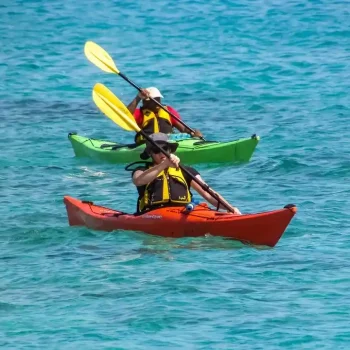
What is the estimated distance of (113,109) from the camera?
11.7 m

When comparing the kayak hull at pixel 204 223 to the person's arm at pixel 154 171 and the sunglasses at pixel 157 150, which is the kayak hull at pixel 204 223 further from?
the sunglasses at pixel 157 150

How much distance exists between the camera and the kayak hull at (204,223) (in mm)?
10219

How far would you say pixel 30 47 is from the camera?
24.6 meters

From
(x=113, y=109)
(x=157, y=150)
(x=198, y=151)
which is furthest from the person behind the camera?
(x=198, y=151)

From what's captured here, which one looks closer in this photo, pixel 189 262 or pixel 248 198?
pixel 189 262

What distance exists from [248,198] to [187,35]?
41.6 feet

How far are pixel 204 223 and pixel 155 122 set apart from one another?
3.57 m

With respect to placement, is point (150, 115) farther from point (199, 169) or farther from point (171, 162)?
point (171, 162)

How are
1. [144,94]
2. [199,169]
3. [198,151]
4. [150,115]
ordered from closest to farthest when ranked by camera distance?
[144,94]
[150,115]
[198,151]
[199,169]

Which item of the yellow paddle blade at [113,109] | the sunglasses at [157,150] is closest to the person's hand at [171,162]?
the sunglasses at [157,150]

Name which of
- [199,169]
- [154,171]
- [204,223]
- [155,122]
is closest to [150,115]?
[155,122]

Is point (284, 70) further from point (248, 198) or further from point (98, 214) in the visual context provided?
point (98, 214)

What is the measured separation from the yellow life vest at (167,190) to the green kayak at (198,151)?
11.6ft

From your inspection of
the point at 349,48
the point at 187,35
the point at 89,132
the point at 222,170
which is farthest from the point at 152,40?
the point at 222,170
